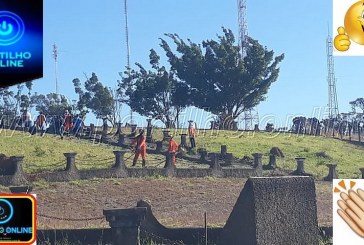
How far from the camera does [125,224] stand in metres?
7.25

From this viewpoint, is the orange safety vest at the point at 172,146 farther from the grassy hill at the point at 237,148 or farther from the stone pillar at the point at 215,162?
the stone pillar at the point at 215,162

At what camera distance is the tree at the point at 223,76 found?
8.44m

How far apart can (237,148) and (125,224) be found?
6.67 feet

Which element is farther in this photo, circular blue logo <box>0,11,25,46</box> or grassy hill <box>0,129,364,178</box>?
grassy hill <box>0,129,364,178</box>

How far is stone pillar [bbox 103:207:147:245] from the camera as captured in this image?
7238 millimetres

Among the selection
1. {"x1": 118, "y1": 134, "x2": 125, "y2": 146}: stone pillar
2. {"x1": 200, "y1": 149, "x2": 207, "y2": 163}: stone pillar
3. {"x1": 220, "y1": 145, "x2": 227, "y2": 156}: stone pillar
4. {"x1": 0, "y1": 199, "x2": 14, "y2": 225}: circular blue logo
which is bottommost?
{"x1": 0, "y1": 199, "x2": 14, "y2": 225}: circular blue logo

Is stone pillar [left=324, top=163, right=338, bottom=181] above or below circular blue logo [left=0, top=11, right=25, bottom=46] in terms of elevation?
below

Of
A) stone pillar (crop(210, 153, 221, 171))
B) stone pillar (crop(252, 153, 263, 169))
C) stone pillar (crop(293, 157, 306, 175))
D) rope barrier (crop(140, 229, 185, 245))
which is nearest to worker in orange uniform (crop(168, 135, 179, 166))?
stone pillar (crop(210, 153, 221, 171))

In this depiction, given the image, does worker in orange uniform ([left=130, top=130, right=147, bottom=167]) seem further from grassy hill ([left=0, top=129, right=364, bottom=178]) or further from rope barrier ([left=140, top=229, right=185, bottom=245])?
rope barrier ([left=140, top=229, right=185, bottom=245])

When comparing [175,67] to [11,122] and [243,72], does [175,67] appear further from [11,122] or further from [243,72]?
[11,122]

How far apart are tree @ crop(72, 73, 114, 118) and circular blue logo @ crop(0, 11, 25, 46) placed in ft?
10.6

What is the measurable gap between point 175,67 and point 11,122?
6.94ft

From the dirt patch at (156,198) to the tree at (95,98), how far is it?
88cm

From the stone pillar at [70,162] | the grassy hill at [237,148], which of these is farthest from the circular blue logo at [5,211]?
the stone pillar at [70,162]
